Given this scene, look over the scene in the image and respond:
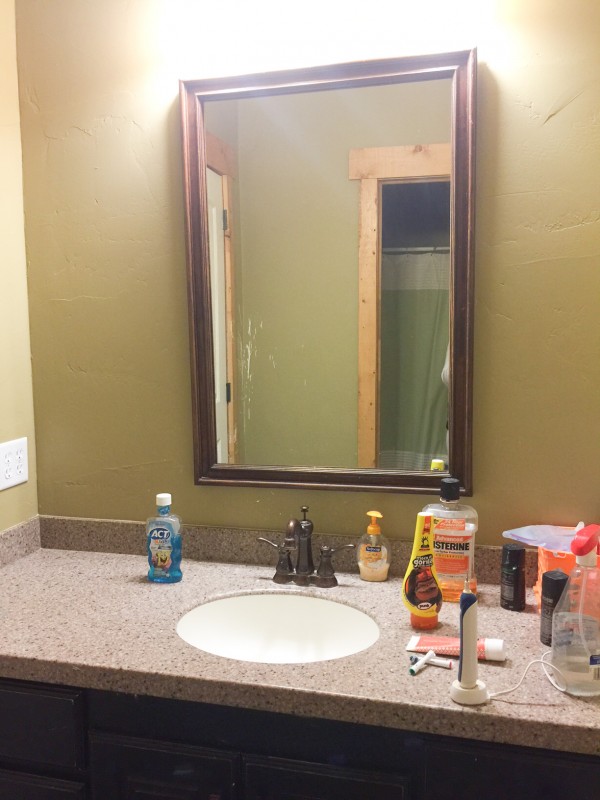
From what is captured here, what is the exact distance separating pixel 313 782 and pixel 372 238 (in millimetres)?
1011

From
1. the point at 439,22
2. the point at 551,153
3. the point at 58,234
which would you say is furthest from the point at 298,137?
the point at 58,234

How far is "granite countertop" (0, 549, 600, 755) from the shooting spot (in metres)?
0.95

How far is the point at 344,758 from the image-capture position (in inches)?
40.2

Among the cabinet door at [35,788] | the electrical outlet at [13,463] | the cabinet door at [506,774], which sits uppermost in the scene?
the electrical outlet at [13,463]

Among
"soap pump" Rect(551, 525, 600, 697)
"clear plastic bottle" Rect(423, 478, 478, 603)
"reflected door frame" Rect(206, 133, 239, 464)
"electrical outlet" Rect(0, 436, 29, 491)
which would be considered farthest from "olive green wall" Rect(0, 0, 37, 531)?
"soap pump" Rect(551, 525, 600, 697)

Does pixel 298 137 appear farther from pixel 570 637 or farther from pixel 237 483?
pixel 570 637

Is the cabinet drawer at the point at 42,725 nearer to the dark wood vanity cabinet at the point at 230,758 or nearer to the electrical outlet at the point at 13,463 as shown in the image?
the dark wood vanity cabinet at the point at 230,758

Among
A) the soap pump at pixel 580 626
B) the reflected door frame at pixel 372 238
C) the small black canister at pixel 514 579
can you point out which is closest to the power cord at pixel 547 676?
the soap pump at pixel 580 626

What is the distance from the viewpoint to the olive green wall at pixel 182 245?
52.2 inches

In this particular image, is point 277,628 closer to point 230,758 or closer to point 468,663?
point 230,758

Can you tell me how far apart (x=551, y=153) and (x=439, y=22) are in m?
0.35

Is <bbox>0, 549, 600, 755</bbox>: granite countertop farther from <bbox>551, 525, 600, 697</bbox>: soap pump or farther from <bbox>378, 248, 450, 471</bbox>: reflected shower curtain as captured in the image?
<bbox>378, 248, 450, 471</bbox>: reflected shower curtain

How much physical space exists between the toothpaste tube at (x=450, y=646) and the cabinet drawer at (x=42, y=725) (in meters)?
0.57

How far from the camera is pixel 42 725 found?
113 centimetres
